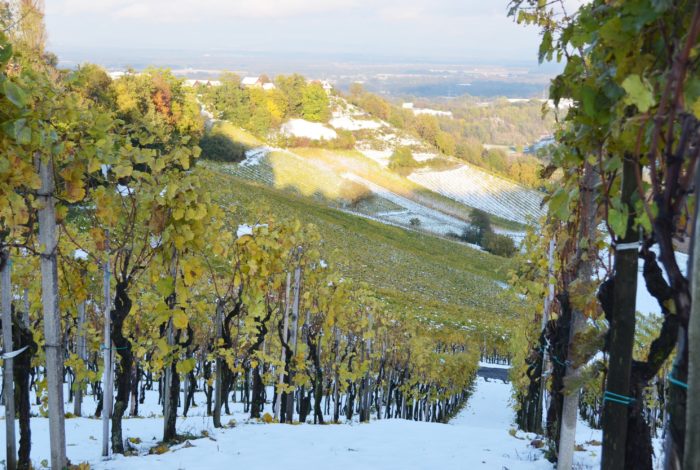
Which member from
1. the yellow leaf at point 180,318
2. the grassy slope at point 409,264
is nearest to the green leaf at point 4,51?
the yellow leaf at point 180,318

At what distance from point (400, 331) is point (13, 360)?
1253 centimetres

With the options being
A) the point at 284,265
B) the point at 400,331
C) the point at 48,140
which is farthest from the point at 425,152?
the point at 48,140

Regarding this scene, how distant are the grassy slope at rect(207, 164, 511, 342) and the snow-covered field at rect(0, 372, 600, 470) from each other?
1987cm

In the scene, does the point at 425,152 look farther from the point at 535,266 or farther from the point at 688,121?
the point at 688,121

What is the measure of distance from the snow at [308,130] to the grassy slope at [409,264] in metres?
26.7

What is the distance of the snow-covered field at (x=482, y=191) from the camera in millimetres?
70312

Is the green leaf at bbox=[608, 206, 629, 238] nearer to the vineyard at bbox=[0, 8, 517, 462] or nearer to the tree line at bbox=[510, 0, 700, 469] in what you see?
the tree line at bbox=[510, 0, 700, 469]

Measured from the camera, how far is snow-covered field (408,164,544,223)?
70312 mm

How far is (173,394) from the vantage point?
19.1 ft

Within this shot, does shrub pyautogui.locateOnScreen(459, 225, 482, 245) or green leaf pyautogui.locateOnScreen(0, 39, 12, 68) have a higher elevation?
green leaf pyautogui.locateOnScreen(0, 39, 12, 68)

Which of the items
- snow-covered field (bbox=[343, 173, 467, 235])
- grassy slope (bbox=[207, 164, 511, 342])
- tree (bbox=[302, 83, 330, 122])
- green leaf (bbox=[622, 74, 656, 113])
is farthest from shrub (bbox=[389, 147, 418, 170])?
green leaf (bbox=[622, 74, 656, 113])

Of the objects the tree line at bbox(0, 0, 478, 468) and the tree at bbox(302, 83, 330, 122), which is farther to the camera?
the tree at bbox(302, 83, 330, 122)

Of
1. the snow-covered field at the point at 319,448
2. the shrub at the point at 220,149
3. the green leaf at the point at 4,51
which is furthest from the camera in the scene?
the shrub at the point at 220,149

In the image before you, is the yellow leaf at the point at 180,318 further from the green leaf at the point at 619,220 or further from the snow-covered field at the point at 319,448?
the green leaf at the point at 619,220
